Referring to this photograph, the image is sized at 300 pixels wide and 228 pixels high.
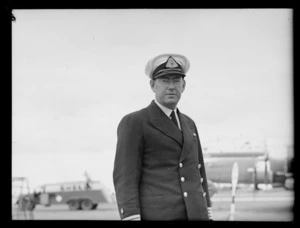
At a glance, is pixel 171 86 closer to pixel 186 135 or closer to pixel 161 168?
pixel 186 135

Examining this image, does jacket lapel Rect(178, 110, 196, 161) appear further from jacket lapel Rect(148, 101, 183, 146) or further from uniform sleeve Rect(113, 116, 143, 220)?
uniform sleeve Rect(113, 116, 143, 220)

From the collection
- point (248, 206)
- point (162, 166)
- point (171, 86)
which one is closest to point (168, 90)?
point (171, 86)

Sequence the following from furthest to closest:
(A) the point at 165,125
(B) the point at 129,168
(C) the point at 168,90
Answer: (C) the point at 168,90 → (A) the point at 165,125 → (B) the point at 129,168

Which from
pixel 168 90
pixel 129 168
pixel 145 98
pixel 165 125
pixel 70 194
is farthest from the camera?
pixel 70 194

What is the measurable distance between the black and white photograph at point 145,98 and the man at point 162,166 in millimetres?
174

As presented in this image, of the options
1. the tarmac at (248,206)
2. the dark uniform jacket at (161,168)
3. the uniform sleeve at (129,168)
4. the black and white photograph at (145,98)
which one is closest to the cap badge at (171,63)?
the black and white photograph at (145,98)

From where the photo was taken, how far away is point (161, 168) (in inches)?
181

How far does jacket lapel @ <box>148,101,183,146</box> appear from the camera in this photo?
459 cm

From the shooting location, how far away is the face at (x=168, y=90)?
4715mm

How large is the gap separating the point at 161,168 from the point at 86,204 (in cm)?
76

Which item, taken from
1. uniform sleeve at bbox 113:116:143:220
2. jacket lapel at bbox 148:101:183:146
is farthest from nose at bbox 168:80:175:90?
uniform sleeve at bbox 113:116:143:220

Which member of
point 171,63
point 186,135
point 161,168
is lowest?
point 161,168
